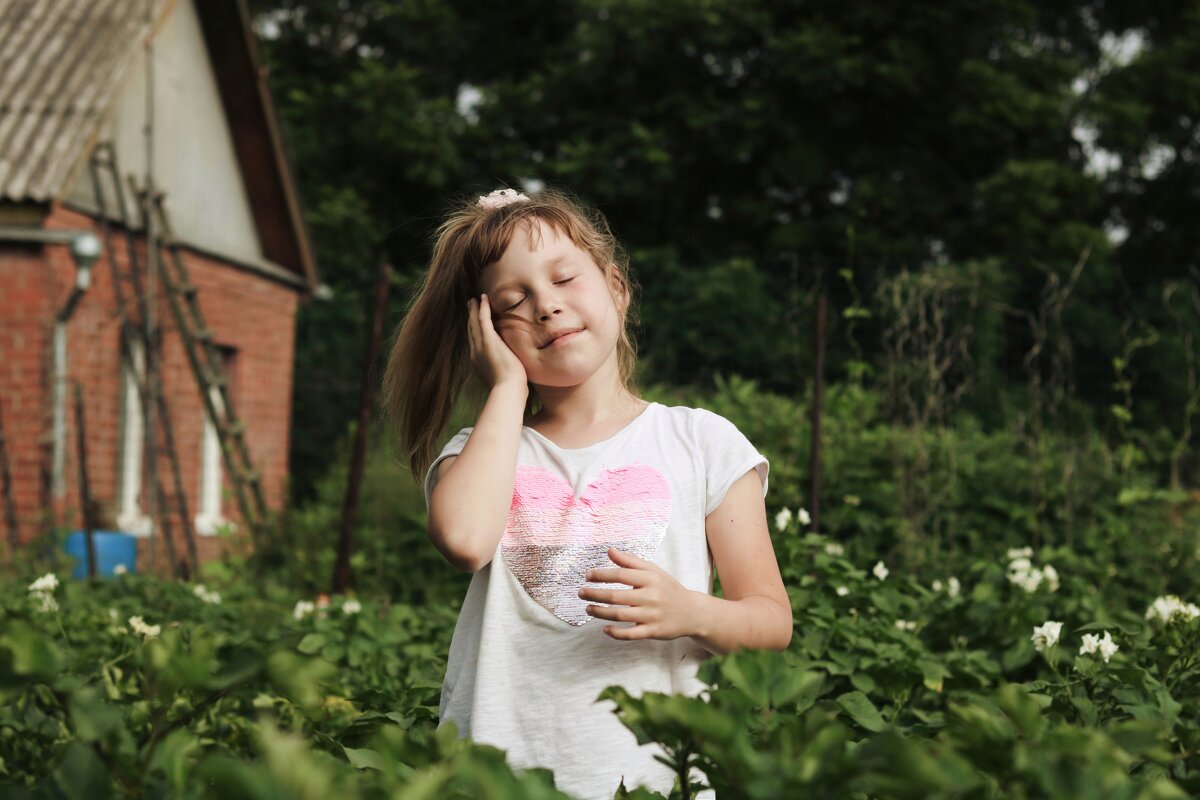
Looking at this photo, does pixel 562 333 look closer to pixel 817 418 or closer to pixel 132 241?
pixel 817 418

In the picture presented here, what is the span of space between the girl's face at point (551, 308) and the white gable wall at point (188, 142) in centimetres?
881

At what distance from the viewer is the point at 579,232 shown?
1.95m

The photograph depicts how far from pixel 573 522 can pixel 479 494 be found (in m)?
0.16

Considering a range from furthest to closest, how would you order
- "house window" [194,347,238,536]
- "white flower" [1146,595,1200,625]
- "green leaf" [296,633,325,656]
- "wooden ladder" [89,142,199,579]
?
"house window" [194,347,238,536]
"wooden ladder" [89,142,199,579]
"green leaf" [296,633,325,656]
"white flower" [1146,595,1200,625]

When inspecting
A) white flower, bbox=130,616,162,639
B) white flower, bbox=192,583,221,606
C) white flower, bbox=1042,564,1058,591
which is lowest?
white flower, bbox=192,583,221,606

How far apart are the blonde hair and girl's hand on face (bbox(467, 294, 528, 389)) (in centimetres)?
9

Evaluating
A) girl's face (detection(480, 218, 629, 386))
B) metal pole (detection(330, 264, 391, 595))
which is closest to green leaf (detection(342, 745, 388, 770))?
girl's face (detection(480, 218, 629, 386))

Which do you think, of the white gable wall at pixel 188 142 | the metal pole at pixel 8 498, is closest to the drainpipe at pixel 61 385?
the metal pole at pixel 8 498

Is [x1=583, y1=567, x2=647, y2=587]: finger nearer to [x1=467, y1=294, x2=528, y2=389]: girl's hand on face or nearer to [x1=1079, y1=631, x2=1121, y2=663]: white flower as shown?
[x1=467, y1=294, x2=528, y2=389]: girl's hand on face

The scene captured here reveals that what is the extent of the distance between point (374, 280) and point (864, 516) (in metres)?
6.99

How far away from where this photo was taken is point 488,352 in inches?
72.0

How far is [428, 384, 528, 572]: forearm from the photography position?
161cm

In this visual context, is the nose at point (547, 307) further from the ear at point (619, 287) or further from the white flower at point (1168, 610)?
the white flower at point (1168, 610)

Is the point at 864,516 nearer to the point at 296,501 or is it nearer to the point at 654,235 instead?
the point at 296,501
